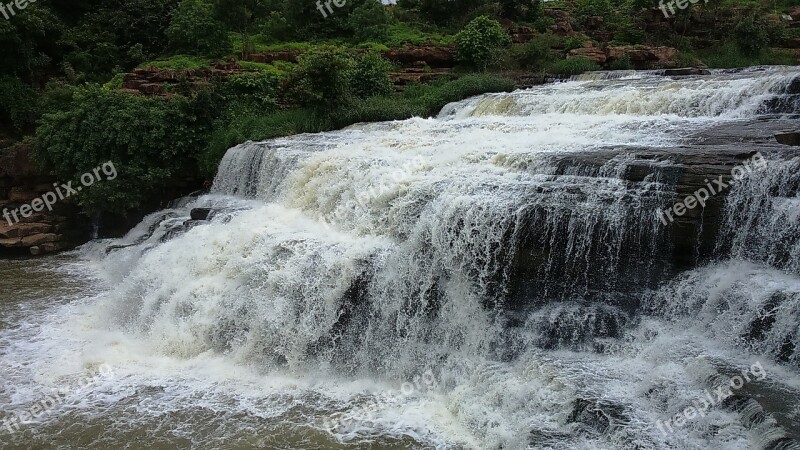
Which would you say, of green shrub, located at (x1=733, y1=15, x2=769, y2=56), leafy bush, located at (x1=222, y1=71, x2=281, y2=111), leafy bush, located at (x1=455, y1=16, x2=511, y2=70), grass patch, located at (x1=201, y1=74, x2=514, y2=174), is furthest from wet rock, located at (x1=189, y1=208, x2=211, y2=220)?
green shrub, located at (x1=733, y1=15, x2=769, y2=56)

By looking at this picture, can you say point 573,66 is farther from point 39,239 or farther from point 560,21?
point 39,239

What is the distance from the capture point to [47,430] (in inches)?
249

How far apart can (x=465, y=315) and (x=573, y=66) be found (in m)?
13.0

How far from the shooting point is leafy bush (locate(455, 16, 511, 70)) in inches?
757

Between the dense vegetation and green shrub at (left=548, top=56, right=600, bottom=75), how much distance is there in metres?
0.07

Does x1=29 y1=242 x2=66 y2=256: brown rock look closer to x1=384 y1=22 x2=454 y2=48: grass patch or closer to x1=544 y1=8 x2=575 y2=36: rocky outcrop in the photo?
x1=384 y1=22 x2=454 y2=48: grass patch

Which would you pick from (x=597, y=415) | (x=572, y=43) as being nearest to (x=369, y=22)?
(x=572, y=43)

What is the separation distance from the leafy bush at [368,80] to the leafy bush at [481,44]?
3.34 meters

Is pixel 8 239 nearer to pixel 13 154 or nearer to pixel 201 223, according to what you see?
pixel 13 154

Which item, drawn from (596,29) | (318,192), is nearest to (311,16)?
(596,29)

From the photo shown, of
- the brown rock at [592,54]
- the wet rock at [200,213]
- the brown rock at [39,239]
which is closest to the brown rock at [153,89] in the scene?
the brown rock at [39,239]

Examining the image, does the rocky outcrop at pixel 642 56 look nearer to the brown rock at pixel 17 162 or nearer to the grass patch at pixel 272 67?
the grass patch at pixel 272 67

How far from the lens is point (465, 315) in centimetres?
708

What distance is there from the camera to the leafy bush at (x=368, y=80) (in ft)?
57.1
